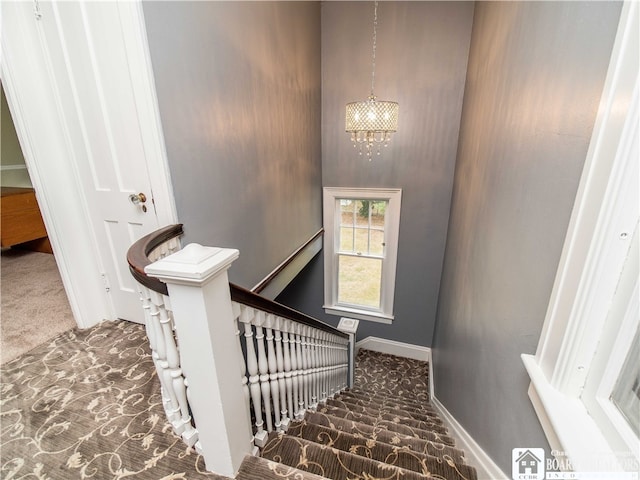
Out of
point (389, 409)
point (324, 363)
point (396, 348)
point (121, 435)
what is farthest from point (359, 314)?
point (121, 435)

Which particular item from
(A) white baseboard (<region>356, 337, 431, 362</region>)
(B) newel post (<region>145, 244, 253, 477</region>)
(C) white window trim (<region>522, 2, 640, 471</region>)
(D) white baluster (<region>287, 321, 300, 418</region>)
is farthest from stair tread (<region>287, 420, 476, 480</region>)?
(A) white baseboard (<region>356, 337, 431, 362</region>)

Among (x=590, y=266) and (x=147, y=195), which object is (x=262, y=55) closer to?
(x=147, y=195)

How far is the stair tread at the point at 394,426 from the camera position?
208 cm

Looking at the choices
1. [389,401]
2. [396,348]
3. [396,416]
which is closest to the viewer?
[396,416]

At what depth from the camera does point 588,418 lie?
2.58ft

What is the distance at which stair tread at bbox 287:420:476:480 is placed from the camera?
145 cm

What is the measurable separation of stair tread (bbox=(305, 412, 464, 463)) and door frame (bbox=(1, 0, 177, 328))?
1.60 meters

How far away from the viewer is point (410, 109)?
143 inches

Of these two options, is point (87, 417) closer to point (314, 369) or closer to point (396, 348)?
point (314, 369)

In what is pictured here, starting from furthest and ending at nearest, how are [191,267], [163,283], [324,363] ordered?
[324,363] → [163,283] → [191,267]

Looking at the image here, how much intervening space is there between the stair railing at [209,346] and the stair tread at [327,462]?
0.09 m

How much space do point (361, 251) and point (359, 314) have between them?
1.05 metres

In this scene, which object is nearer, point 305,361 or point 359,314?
point 305,361

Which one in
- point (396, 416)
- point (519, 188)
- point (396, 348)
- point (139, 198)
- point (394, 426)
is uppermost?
point (519, 188)
